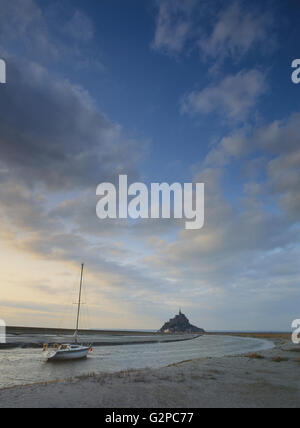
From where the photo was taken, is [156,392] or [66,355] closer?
[156,392]

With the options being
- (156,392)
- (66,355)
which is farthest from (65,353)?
(156,392)

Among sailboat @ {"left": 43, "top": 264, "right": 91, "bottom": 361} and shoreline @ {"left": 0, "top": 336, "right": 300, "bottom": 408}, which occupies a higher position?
shoreline @ {"left": 0, "top": 336, "right": 300, "bottom": 408}

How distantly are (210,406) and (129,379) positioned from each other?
816cm

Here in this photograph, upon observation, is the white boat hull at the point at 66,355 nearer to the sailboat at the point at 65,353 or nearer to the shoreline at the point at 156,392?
the sailboat at the point at 65,353

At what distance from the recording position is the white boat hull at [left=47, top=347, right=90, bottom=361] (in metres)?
39.5

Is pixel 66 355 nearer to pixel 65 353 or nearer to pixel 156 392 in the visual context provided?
pixel 65 353

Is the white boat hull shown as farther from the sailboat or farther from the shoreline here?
the shoreline

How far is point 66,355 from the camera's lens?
41062 millimetres

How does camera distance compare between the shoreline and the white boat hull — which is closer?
the shoreline

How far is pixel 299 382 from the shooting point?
21.6 meters

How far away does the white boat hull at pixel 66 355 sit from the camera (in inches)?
1555

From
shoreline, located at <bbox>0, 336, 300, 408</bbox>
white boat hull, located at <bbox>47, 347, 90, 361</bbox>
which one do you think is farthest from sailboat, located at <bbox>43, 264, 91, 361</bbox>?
shoreline, located at <bbox>0, 336, 300, 408</bbox>

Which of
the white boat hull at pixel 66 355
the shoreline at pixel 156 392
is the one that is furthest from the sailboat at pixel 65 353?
the shoreline at pixel 156 392
